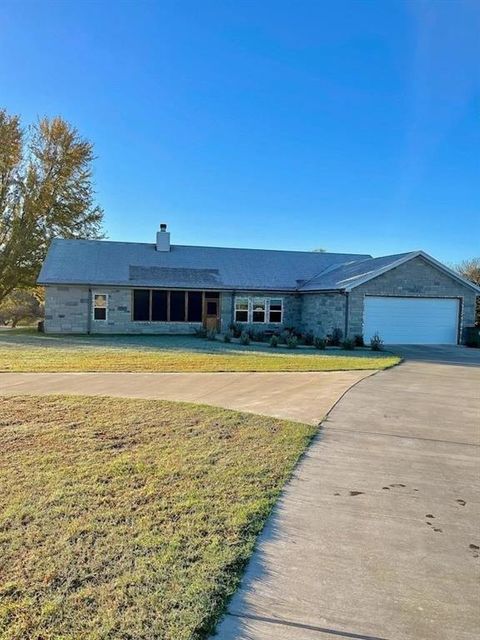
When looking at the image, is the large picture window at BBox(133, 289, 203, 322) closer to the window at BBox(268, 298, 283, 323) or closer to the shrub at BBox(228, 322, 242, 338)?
the shrub at BBox(228, 322, 242, 338)

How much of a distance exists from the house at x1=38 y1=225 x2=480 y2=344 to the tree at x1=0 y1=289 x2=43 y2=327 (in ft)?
49.9

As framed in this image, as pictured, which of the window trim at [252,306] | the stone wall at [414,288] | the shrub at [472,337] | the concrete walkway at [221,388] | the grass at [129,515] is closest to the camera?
the grass at [129,515]

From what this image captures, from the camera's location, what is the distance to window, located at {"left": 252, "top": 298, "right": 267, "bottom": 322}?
25.0 meters

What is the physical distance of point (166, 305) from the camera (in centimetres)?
2427

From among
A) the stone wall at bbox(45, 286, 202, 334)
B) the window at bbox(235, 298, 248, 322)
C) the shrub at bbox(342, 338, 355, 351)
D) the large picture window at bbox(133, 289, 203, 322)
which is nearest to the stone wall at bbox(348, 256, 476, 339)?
the shrub at bbox(342, 338, 355, 351)

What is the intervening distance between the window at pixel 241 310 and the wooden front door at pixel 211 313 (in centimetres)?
95

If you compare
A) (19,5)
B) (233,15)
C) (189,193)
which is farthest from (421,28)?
(189,193)

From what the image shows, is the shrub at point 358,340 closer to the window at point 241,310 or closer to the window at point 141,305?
the window at point 241,310

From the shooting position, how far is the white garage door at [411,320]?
21.3 meters

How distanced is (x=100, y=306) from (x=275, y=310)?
8.58m

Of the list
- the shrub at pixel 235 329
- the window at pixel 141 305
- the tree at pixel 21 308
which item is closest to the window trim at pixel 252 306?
the shrub at pixel 235 329

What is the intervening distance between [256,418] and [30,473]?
3189 millimetres

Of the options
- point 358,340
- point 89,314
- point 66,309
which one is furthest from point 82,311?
point 358,340

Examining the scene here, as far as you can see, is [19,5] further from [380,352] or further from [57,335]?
[380,352]
